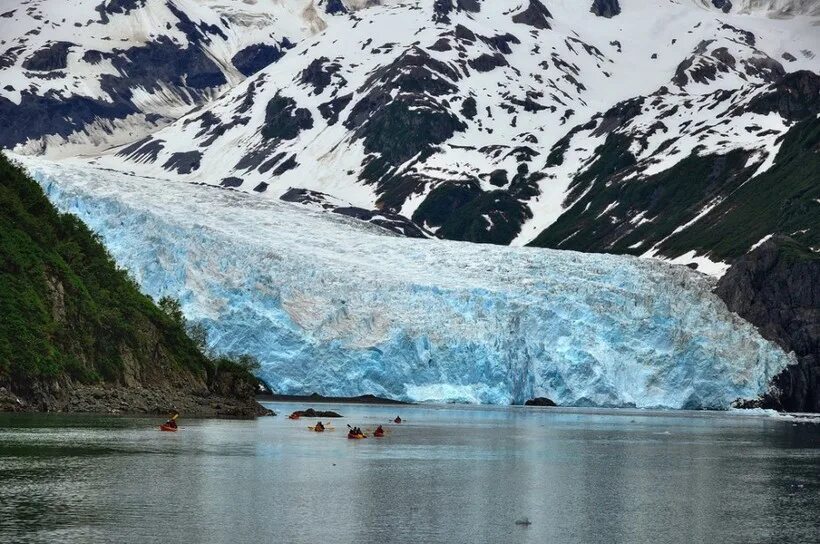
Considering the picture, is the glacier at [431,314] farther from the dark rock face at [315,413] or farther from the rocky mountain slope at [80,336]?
the dark rock face at [315,413]

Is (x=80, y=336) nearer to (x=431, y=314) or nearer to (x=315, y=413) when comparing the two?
(x=315, y=413)

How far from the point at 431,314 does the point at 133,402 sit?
89.6ft

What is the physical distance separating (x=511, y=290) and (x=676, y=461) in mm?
39119

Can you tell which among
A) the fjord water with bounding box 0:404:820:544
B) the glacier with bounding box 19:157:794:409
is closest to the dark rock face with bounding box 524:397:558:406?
the glacier with bounding box 19:157:794:409

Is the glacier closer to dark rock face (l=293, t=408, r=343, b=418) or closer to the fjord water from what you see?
dark rock face (l=293, t=408, r=343, b=418)

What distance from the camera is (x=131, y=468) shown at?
118 feet

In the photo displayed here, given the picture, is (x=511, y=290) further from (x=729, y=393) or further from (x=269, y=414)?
(x=269, y=414)

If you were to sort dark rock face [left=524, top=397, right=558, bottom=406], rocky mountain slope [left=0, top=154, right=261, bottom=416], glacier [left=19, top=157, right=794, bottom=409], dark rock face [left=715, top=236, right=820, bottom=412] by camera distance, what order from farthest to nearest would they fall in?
1. dark rock face [left=715, top=236, right=820, bottom=412]
2. dark rock face [left=524, top=397, right=558, bottom=406]
3. glacier [left=19, top=157, right=794, bottom=409]
4. rocky mountain slope [left=0, top=154, right=261, bottom=416]

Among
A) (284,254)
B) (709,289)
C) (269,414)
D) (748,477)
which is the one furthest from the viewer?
(709,289)

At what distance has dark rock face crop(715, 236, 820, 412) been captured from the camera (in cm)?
9738

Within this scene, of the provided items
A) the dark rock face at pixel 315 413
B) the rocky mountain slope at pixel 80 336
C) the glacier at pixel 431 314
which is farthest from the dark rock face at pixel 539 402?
the rocky mountain slope at pixel 80 336

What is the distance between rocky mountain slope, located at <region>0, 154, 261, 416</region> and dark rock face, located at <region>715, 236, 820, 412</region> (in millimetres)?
48143

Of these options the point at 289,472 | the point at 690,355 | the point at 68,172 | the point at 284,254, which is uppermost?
the point at 68,172

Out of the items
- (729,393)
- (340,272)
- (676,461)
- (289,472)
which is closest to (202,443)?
(289,472)
